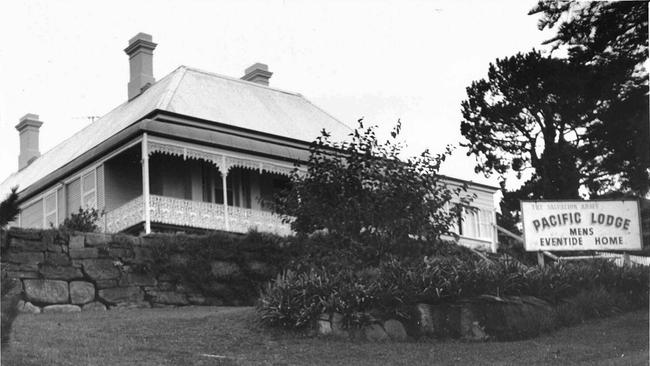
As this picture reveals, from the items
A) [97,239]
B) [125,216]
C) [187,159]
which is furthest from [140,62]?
[97,239]

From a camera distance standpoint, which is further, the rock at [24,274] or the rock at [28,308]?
the rock at [24,274]

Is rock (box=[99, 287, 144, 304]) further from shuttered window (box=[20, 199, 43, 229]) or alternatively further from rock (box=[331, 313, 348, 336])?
shuttered window (box=[20, 199, 43, 229])

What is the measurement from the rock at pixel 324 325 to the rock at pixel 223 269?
16.5 ft

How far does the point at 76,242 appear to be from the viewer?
1920 cm

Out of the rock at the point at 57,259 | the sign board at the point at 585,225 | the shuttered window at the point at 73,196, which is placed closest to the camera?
the rock at the point at 57,259

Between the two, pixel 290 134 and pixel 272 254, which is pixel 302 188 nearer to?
pixel 272 254

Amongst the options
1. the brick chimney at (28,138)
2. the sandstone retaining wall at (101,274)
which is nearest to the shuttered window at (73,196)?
the sandstone retaining wall at (101,274)

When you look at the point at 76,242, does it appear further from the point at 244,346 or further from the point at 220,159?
the point at 220,159

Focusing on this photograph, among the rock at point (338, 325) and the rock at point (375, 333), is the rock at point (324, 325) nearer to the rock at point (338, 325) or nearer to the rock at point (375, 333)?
the rock at point (338, 325)

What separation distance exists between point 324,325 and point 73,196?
551 inches

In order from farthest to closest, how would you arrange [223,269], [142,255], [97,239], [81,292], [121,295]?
[223,269], [142,255], [97,239], [121,295], [81,292]

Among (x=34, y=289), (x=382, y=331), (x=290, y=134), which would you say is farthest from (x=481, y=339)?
(x=290, y=134)

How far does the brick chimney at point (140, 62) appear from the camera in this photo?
31.5m

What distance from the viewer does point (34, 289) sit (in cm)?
1833
